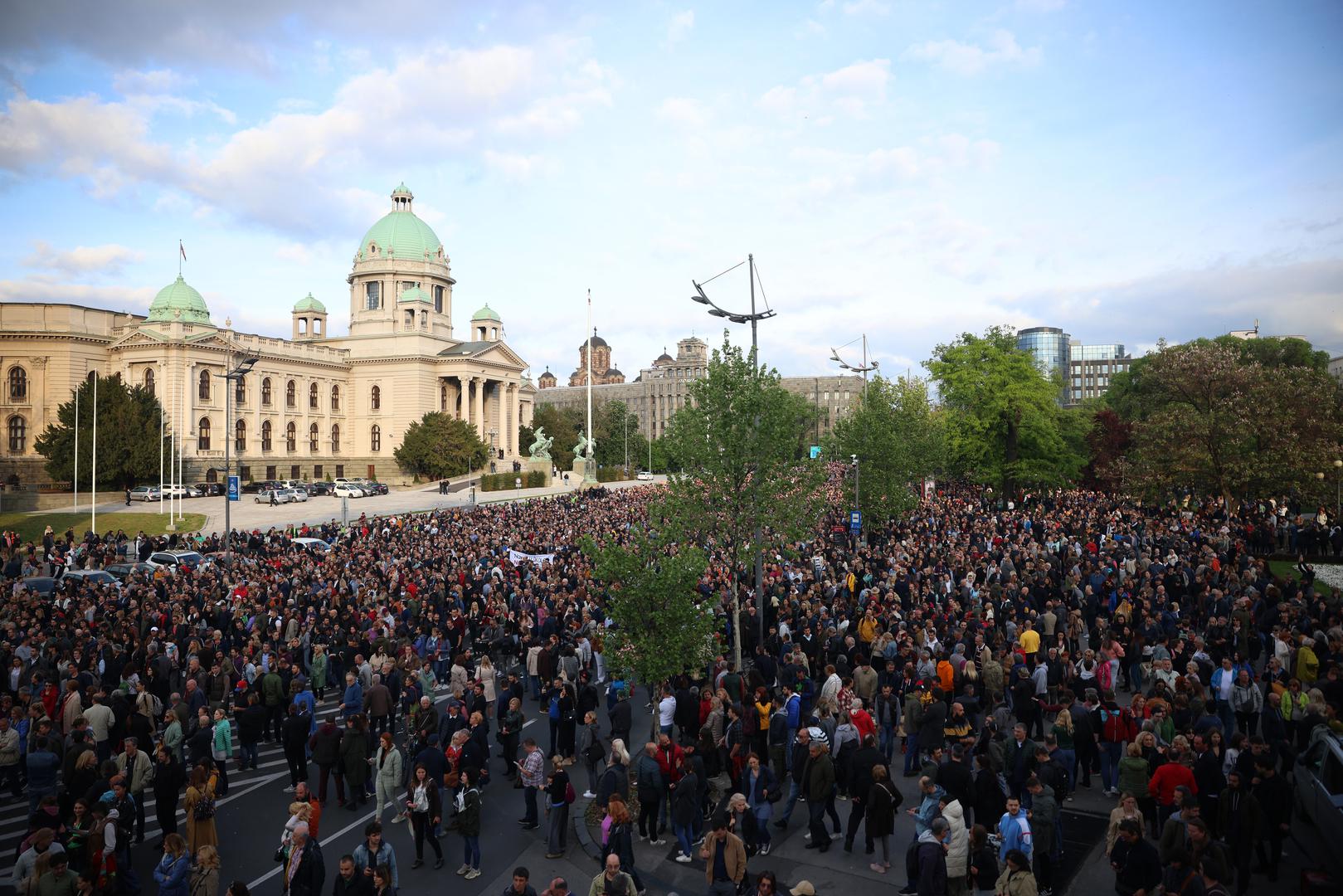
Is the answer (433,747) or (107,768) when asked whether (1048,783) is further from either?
(107,768)

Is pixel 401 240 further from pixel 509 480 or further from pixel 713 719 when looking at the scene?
pixel 713 719

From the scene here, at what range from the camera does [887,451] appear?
33.4 meters

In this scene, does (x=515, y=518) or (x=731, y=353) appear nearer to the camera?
(x=731, y=353)

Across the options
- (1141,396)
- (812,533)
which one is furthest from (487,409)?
(812,533)

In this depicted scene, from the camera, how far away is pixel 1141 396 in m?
57.3

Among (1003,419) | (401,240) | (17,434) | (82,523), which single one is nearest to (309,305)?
(401,240)

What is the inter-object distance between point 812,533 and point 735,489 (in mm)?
2791

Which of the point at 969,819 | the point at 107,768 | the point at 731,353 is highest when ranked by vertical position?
the point at 731,353

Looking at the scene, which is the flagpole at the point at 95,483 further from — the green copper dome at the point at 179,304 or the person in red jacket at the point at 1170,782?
the person in red jacket at the point at 1170,782

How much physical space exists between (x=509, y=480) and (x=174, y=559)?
42.5 m

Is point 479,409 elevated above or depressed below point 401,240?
below

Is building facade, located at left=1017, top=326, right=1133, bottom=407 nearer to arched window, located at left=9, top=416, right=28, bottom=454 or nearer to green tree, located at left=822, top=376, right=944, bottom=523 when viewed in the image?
green tree, located at left=822, top=376, right=944, bottom=523

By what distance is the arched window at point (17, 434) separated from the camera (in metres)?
63.8

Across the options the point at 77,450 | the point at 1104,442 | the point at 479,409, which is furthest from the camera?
the point at 479,409
